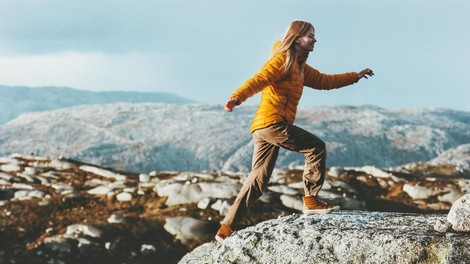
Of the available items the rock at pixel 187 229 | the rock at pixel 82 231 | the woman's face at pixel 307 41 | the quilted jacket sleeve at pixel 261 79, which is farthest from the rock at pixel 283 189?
the quilted jacket sleeve at pixel 261 79

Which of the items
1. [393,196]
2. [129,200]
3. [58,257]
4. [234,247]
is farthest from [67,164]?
[234,247]

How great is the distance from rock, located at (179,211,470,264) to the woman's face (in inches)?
127

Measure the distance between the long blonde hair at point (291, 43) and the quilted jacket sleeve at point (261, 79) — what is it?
0.43ft

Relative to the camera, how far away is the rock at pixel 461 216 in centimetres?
962

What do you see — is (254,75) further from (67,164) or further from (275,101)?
(67,164)

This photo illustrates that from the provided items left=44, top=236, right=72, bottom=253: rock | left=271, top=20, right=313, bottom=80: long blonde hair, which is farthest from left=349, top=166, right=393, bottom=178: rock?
left=271, top=20, right=313, bottom=80: long blonde hair

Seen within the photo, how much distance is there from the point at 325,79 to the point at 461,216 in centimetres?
407

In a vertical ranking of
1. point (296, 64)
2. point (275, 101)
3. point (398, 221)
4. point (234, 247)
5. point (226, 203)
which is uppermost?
point (296, 64)

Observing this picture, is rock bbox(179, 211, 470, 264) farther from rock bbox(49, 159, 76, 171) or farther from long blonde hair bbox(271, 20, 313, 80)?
rock bbox(49, 159, 76, 171)

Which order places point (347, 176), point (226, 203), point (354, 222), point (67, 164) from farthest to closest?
point (67, 164) < point (347, 176) < point (226, 203) < point (354, 222)

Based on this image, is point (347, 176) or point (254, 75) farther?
point (347, 176)

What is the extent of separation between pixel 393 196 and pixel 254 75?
64.0 feet

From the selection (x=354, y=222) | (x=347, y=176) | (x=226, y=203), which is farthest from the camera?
(x=347, y=176)

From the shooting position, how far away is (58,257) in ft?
74.5
